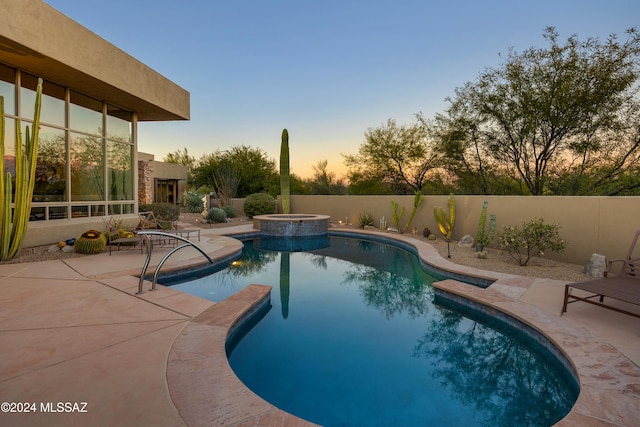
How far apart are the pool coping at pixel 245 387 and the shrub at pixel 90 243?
4883mm

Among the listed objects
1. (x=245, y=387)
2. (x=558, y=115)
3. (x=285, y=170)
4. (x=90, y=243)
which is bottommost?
(x=245, y=387)

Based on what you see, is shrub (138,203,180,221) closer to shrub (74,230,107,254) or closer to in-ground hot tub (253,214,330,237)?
in-ground hot tub (253,214,330,237)

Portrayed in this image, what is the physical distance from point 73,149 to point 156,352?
7900mm

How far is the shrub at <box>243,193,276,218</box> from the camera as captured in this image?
1652 cm

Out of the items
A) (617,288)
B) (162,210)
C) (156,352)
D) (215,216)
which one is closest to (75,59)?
(162,210)

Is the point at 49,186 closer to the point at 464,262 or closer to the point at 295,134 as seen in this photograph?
the point at 464,262

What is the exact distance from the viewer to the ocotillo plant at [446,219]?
10.3m

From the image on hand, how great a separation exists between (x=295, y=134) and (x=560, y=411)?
660 inches

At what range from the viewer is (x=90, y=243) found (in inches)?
285

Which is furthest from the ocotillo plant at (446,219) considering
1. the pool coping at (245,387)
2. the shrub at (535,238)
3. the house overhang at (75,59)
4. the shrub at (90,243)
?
the shrub at (90,243)

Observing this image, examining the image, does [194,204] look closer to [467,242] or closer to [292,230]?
[292,230]

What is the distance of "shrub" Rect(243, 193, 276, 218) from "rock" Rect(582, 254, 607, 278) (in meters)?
13.2

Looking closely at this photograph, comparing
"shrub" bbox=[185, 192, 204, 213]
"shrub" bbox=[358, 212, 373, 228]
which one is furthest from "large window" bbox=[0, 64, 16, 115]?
"shrub" bbox=[185, 192, 204, 213]

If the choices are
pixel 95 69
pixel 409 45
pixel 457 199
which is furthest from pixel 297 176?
pixel 95 69
